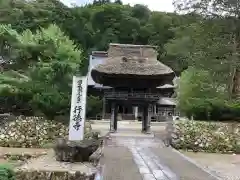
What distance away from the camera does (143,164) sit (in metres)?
12.9

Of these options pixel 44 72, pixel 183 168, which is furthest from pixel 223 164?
pixel 44 72

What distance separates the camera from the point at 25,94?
21.7 metres

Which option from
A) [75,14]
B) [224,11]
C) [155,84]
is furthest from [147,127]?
[75,14]

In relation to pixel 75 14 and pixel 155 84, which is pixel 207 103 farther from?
pixel 75 14

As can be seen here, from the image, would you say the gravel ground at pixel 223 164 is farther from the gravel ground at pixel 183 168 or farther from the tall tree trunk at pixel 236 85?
the tall tree trunk at pixel 236 85

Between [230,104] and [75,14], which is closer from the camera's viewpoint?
[230,104]

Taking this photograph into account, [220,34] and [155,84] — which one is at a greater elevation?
[220,34]

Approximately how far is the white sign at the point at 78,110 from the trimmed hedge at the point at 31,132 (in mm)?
6207

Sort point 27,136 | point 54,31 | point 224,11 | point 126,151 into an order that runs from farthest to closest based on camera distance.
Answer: point 54,31 → point 224,11 → point 27,136 → point 126,151

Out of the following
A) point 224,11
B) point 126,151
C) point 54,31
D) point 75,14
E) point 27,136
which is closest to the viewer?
point 126,151

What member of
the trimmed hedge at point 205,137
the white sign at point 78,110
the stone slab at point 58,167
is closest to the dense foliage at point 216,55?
the trimmed hedge at point 205,137

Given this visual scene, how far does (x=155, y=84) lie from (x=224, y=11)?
579cm

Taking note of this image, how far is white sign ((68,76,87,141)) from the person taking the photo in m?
14.0

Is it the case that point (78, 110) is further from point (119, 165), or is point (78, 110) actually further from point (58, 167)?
point (58, 167)
